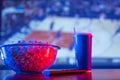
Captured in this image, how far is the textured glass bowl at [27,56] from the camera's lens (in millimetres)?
921

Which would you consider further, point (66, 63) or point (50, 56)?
point (66, 63)

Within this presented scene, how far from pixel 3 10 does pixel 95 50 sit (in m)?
0.87

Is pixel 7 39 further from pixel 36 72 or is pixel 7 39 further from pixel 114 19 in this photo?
pixel 36 72

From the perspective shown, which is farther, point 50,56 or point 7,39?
point 7,39

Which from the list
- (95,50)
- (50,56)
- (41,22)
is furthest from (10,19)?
(50,56)

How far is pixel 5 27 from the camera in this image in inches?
89.0

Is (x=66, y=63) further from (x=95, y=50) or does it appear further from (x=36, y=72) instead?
(x=36, y=72)

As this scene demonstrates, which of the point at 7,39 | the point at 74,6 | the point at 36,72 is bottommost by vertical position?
the point at 36,72

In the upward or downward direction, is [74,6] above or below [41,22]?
above

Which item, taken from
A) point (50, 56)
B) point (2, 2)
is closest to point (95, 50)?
point (2, 2)

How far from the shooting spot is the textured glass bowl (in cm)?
92

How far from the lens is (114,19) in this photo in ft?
7.63

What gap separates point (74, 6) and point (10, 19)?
57 centimetres

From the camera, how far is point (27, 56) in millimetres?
918
